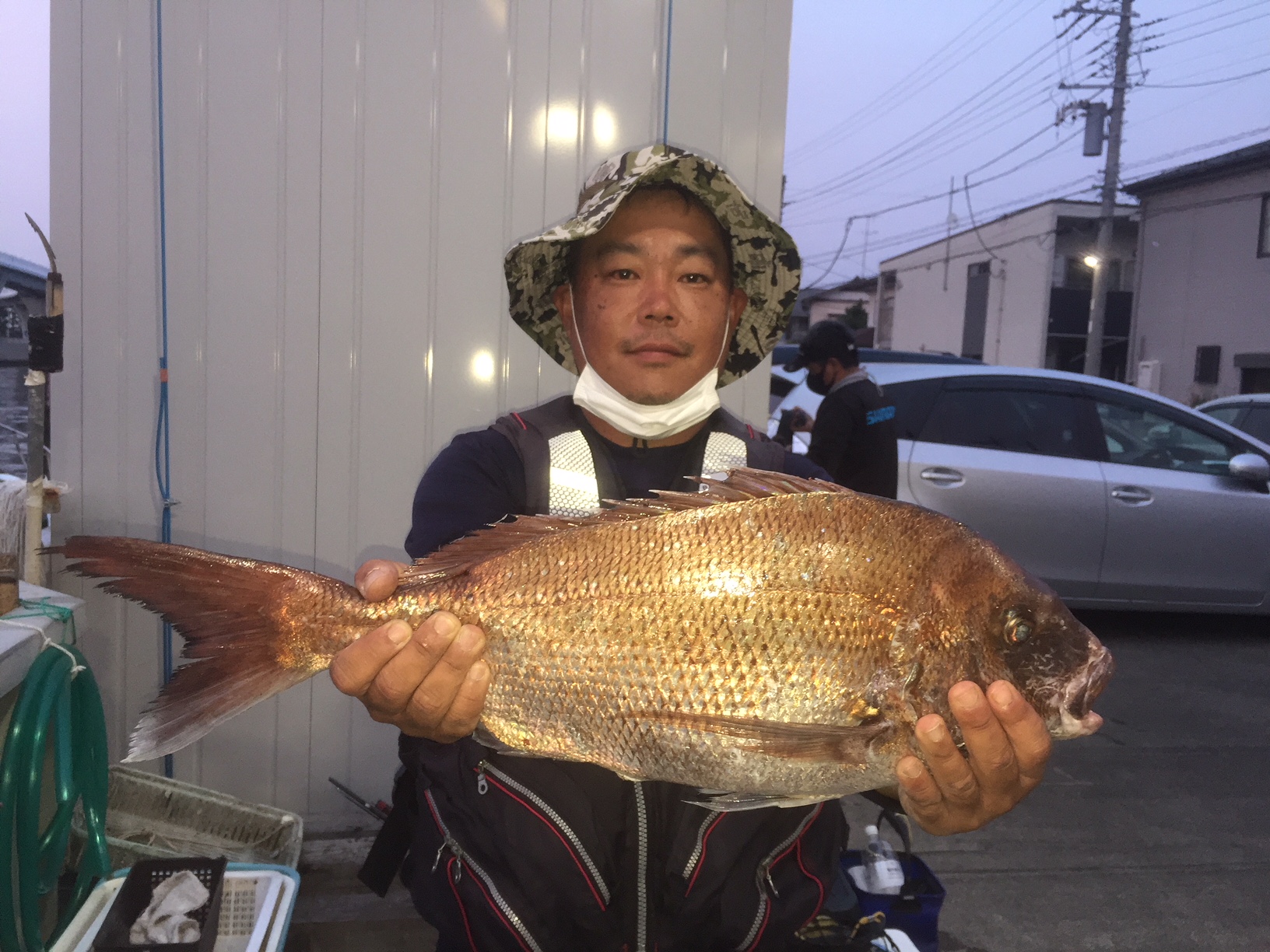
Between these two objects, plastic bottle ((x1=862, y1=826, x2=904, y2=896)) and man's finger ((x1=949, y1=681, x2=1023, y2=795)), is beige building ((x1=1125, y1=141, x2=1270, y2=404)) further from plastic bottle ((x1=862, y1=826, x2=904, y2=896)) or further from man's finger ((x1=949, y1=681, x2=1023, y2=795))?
man's finger ((x1=949, y1=681, x2=1023, y2=795))

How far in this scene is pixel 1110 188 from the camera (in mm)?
22328

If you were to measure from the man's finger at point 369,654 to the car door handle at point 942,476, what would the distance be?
5.45 meters

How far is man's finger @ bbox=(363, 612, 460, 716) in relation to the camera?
1.45 meters

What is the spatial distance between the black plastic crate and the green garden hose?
17 centimetres

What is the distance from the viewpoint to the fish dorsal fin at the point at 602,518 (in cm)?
154

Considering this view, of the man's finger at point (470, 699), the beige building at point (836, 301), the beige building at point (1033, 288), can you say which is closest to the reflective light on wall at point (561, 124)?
the man's finger at point (470, 699)

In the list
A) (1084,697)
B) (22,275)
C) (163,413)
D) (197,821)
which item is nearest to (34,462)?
(163,413)

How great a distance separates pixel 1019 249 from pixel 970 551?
33200mm

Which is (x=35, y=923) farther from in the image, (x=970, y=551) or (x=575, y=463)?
(x=970, y=551)

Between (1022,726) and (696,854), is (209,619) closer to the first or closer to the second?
(696,854)

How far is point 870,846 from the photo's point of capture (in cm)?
271

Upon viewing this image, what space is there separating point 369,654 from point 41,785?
4.94 feet

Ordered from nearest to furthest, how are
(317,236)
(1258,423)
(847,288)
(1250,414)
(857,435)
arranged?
(317,236) → (857,435) → (1258,423) → (1250,414) → (847,288)

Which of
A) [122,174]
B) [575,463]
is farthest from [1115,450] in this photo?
[122,174]
